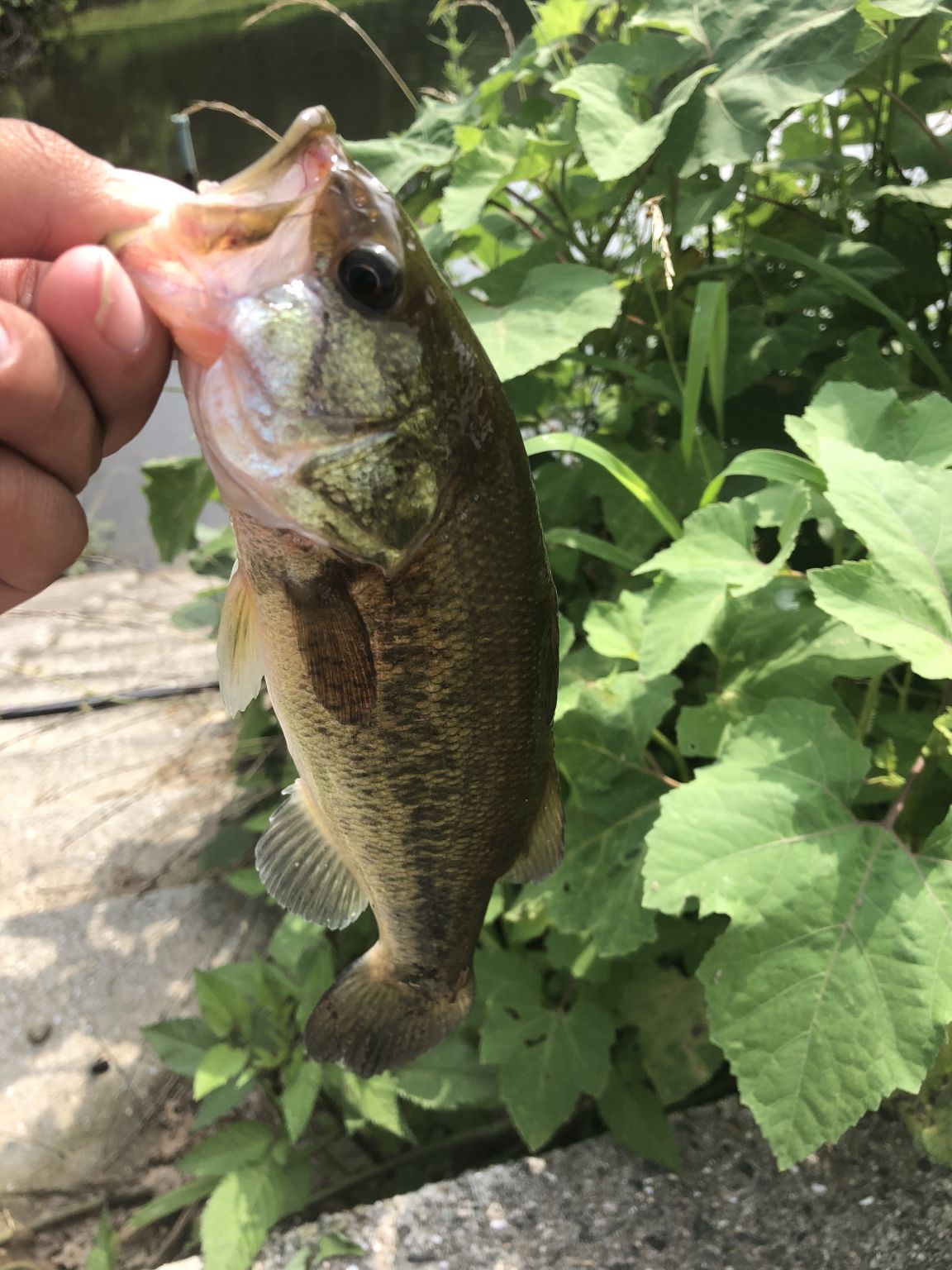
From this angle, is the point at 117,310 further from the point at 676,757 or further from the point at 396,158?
the point at 396,158

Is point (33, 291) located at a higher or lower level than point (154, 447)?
higher

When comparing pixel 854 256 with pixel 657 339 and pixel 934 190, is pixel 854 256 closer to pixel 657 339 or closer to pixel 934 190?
pixel 934 190

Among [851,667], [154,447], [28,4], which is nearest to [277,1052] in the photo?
[851,667]

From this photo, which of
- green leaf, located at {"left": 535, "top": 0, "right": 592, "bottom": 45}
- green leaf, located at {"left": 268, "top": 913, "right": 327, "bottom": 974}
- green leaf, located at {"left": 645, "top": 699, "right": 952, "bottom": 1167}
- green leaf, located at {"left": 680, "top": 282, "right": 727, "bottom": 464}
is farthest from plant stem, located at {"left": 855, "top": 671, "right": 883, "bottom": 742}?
green leaf, located at {"left": 535, "top": 0, "right": 592, "bottom": 45}

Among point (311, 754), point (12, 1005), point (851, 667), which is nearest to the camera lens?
point (311, 754)

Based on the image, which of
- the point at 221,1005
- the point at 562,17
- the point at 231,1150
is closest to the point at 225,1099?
the point at 231,1150

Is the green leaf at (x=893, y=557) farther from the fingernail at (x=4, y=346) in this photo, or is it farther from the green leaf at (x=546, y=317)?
the fingernail at (x=4, y=346)

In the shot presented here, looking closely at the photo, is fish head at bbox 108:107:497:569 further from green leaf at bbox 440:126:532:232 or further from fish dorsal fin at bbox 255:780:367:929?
green leaf at bbox 440:126:532:232
